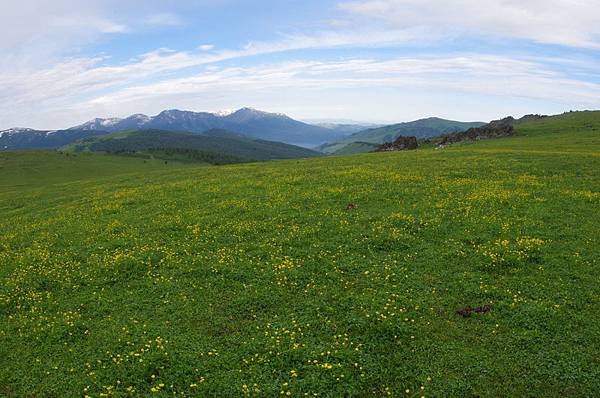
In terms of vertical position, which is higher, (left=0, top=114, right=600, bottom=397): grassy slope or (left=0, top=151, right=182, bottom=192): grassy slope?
(left=0, top=151, right=182, bottom=192): grassy slope

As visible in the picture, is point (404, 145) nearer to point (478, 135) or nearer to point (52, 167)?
point (478, 135)

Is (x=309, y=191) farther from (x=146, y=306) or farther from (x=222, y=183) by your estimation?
(x=146, y=306)

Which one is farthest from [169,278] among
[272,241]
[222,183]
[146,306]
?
[222,183]

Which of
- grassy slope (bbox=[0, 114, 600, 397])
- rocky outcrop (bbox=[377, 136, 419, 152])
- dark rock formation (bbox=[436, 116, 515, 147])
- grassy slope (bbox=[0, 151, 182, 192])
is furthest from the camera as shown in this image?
rocky outcrop (bbox=[377, 136, 419, 152])

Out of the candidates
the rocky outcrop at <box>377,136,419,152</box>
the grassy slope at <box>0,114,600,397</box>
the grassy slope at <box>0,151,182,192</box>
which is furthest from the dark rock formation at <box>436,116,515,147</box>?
the grassy slope at <box>0,114,600,397</box>

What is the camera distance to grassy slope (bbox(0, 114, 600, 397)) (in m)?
13.0

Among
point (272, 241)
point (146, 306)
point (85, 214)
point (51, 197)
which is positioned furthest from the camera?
point (51, 197)

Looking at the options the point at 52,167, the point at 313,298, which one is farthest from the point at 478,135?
the point at 52,167

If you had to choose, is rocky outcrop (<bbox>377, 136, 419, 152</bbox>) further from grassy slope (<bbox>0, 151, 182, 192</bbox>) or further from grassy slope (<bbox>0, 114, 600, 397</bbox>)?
grassy slope (<bbox>0, 114, 600, 397</bbox>)

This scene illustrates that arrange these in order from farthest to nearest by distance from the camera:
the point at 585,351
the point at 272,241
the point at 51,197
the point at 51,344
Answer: the point at 51,197
the point at 272,241
the point at 51,344
the point at 585,351

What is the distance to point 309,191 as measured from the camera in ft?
116

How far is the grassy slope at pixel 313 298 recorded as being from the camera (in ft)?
42.7

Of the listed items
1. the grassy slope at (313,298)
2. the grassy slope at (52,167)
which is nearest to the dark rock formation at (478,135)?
the grassy slope at (52,167)

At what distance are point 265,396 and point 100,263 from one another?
43.7 ft
